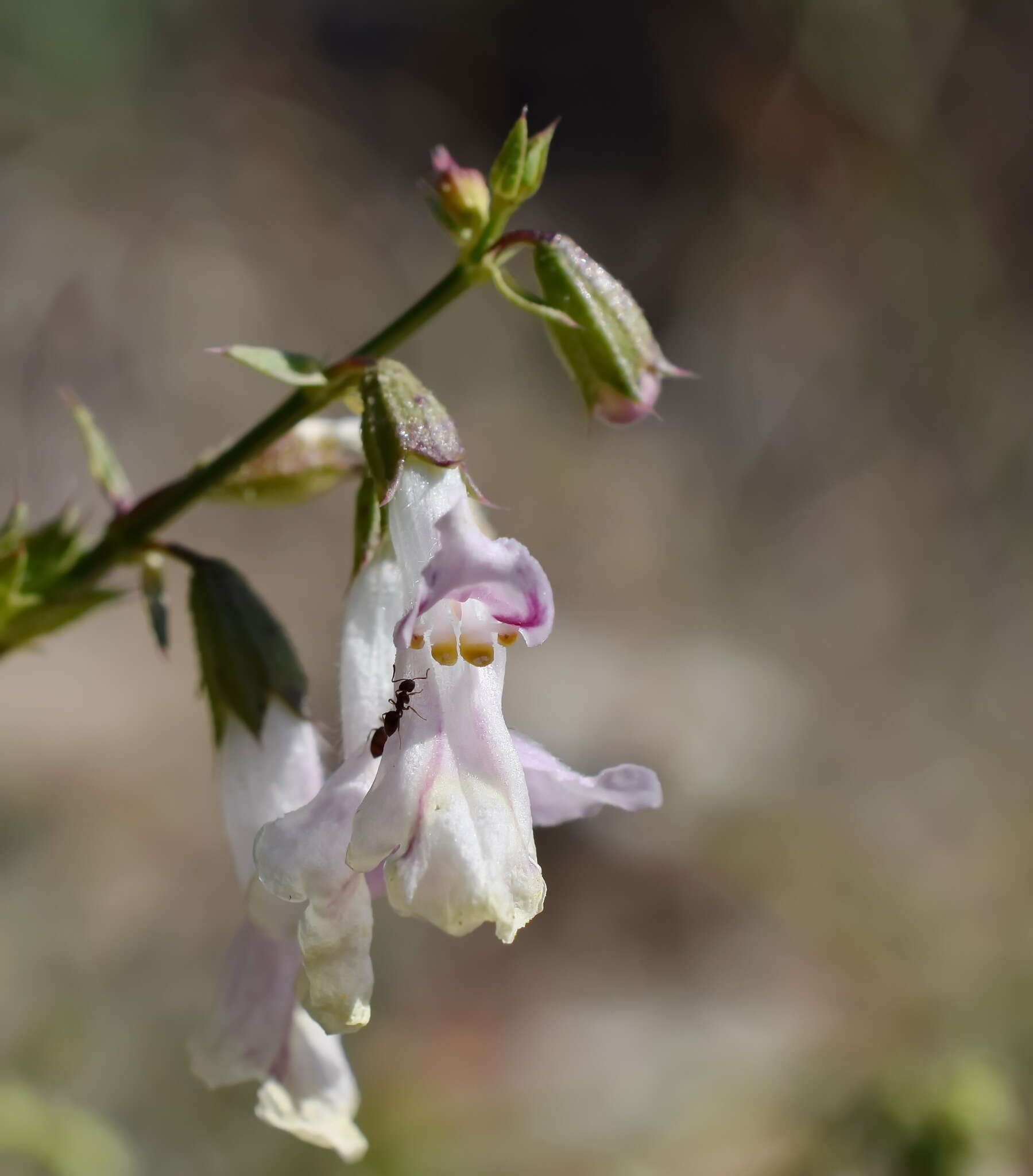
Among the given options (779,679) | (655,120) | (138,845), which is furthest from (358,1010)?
(655,120)

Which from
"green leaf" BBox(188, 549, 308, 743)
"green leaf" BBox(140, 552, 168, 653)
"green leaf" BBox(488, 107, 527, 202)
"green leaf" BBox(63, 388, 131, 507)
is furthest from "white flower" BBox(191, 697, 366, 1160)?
"green leaf" BBox(488, 107, 527, 202)

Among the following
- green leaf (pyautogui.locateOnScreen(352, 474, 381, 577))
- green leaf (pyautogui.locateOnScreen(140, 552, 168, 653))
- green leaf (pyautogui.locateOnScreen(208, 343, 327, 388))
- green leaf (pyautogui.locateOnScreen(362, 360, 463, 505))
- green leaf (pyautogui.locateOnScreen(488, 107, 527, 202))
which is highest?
green leaf (pyautogui.locateOnScreen(488, 107, 527, 202))

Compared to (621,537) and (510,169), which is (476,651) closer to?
(510,169)

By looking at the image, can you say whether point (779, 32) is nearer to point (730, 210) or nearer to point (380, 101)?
point (730, 210)

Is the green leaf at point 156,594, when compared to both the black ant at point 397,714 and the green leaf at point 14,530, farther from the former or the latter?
the black ant at point 397,714

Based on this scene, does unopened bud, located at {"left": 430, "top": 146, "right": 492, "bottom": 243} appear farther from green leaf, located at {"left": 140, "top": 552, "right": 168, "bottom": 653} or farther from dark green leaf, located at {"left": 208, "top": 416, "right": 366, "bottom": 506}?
green leaf, located at {"left": 140, "top": 552, "right": 168, "bottom": 653}

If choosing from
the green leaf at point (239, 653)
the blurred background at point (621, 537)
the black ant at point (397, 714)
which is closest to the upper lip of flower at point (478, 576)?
the black ant at point (397, 714)

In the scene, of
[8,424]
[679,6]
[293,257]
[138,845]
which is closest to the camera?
[138,845]
